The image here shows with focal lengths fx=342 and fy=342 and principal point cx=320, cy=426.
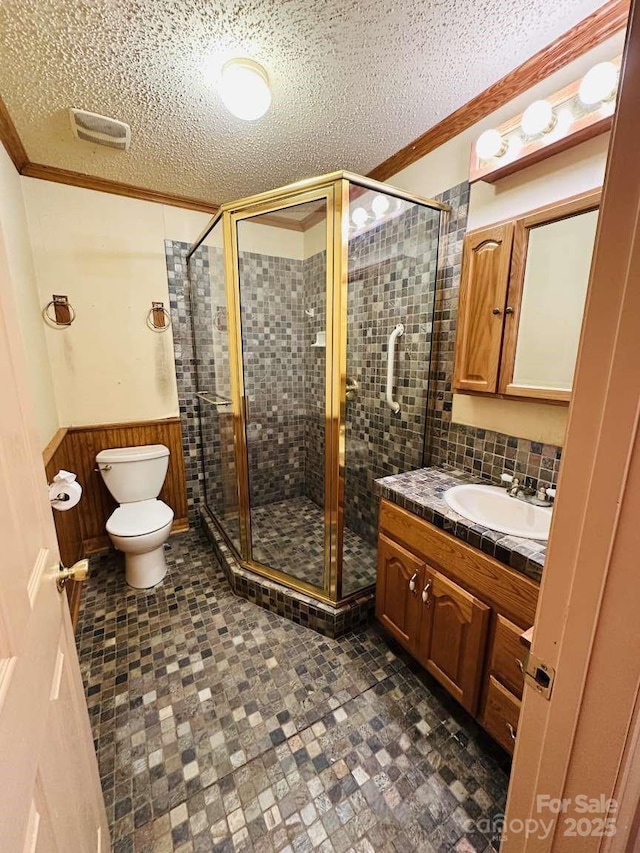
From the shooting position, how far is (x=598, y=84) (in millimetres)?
1105

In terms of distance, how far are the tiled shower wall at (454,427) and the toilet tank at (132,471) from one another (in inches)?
70.7

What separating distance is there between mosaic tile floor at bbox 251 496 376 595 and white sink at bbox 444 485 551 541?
2.55 ft

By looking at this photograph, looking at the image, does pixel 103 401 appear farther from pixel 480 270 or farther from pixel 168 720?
pixel 480 270

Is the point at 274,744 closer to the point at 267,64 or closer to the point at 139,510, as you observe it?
the point at 139,510

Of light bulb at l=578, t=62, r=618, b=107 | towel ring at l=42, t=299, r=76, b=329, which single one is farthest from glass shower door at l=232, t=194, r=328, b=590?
towel ring at l=42, t=299, r=76, b=329

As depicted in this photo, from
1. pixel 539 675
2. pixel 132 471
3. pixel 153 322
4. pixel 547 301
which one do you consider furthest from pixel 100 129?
pixel 539 675

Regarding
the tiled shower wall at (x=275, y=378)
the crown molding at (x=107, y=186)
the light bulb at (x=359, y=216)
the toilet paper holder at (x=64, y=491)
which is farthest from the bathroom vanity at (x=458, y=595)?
the crown molding at (x=107, y=186)

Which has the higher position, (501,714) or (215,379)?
(215,379)

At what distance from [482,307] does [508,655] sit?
1349 mm

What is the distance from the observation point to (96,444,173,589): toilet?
2004 mm

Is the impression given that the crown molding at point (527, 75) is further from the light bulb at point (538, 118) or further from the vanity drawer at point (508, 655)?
the vanity drawer at point (508, 655)

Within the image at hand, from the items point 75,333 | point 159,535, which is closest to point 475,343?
point 159,535

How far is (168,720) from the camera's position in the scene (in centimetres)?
135

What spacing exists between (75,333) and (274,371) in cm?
130
